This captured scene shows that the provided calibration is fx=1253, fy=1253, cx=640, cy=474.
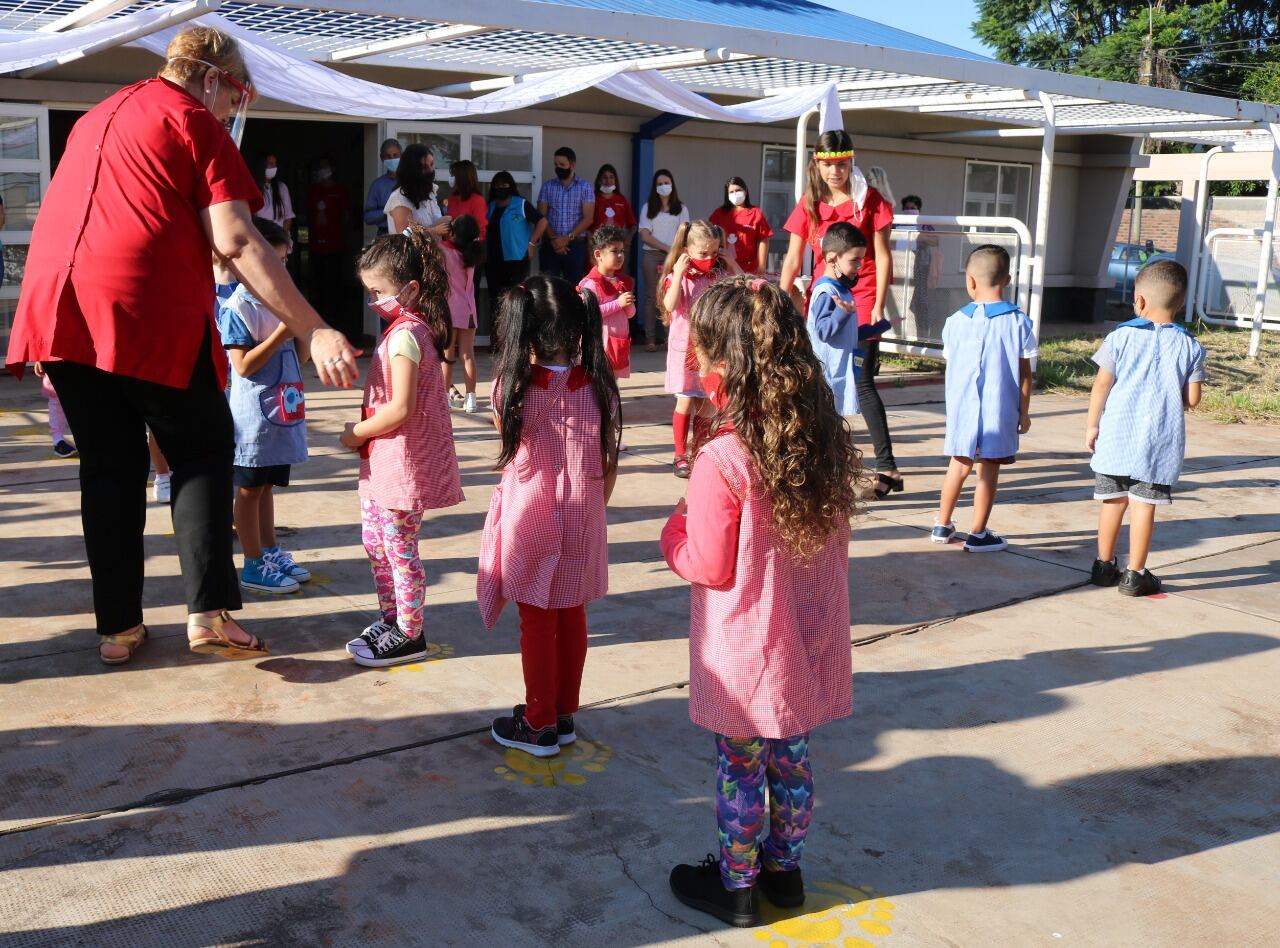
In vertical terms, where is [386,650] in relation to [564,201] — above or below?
below

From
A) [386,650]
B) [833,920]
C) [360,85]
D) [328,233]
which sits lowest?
[833,920]

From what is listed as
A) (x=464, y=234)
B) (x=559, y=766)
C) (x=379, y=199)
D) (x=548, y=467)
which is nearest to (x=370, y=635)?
(x=559, y=766)

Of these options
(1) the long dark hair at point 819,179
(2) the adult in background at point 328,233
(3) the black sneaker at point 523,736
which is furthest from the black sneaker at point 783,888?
(2) the adult in background at point 328,233

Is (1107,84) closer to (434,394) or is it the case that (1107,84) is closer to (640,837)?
(434,394)

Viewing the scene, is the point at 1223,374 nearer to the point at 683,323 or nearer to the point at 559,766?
the point at 683,323

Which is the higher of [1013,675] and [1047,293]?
[1047,293]

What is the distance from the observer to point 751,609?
2.62m

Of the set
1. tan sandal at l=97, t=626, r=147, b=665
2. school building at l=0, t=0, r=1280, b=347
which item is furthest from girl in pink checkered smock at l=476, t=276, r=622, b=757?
school building at l=0, t=0, r=1280, b=347

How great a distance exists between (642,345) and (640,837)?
35.3 feet

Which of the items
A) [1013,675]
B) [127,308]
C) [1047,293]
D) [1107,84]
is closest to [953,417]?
[1013,675]

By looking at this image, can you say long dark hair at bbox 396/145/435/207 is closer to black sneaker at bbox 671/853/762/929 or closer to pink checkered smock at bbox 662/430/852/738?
pink checkered smock at bbox 662/430/852/738

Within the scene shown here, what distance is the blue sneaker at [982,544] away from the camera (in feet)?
18.8

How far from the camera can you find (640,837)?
3018mm

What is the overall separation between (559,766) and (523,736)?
138 mm
